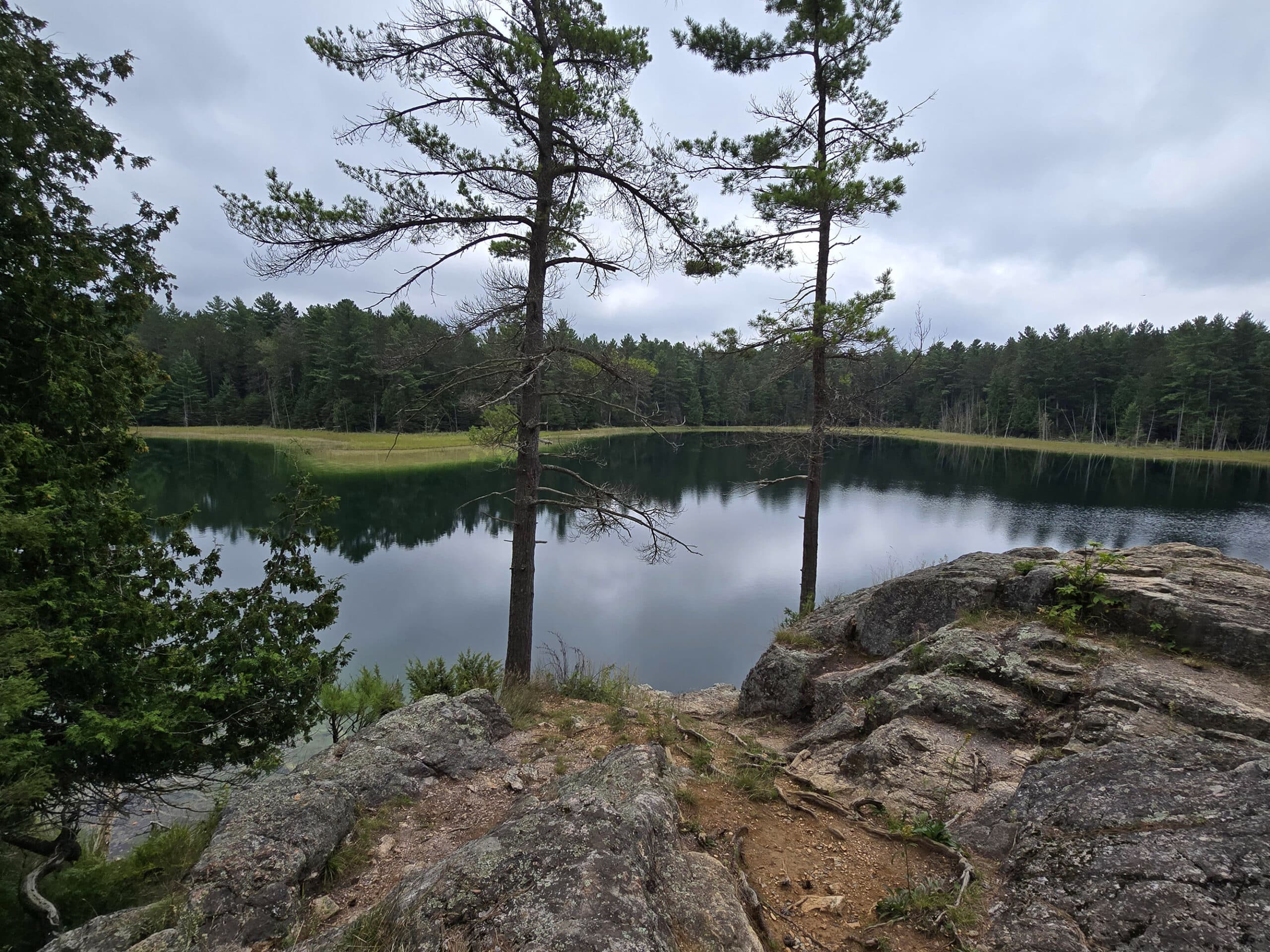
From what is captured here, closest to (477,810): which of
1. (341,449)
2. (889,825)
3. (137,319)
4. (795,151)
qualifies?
(889,825)

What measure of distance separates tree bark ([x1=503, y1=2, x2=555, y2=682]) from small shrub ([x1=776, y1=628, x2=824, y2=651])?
365 centimetres

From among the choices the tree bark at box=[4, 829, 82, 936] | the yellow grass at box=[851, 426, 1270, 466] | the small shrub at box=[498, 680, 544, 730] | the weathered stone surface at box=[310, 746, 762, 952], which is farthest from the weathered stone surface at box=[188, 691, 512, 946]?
the yellow grass at box=[851, 426, 1270, 466]

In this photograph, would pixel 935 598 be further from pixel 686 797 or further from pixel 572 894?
pixel 572 894

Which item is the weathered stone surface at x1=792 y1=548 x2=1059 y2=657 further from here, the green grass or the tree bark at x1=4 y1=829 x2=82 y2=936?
the tree bark at x1=4 y1=829 x2=82 y2=936

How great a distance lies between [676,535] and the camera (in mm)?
22750

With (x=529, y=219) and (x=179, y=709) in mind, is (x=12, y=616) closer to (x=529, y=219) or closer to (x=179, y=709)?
(x=179, y=709)

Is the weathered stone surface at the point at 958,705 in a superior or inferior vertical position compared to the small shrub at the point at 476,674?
superior

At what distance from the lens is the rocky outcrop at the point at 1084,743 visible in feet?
7.39

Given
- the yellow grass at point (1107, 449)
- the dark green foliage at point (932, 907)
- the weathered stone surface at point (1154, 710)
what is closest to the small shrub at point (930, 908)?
the dark green foliage at point (932, 907)

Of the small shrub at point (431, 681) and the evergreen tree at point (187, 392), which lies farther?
the evergreen tree at point (187, 392)

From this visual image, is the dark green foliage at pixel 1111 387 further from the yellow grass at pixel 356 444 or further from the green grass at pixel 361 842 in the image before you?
the green grass at pixel 361 842

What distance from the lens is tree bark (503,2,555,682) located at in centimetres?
681

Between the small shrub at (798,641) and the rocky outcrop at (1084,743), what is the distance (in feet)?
1.88

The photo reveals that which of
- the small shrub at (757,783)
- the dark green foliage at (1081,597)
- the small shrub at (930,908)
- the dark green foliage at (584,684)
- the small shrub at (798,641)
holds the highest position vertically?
the dark green foliage at (1081,597)
